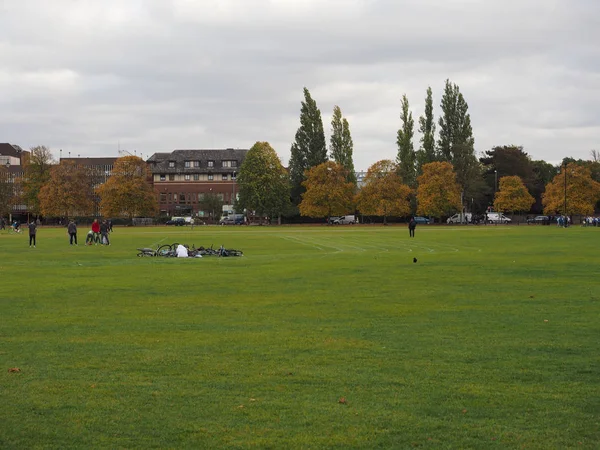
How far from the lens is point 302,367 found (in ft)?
35.4

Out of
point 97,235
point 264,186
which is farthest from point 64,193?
point 97,235

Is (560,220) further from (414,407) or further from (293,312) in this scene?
(414,407)

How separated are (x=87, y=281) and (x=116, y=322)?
10.2 m

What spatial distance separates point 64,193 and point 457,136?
7367cm

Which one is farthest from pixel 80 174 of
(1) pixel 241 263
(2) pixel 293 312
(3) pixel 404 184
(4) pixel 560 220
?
(2) pixel 293 312

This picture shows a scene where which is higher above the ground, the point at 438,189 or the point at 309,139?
the point at 309,139

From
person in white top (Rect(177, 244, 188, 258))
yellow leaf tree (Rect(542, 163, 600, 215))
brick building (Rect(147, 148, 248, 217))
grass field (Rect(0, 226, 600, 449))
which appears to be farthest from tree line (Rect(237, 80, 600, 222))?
grass field (Rect(0, 226, 600, 449))

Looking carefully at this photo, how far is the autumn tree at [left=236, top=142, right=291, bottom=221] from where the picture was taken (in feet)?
449

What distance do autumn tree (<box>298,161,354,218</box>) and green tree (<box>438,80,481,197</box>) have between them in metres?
19.8

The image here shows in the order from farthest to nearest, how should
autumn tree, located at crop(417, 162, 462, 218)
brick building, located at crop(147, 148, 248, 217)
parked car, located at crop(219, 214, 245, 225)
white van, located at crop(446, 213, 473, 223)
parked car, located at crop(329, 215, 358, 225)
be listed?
brick building, located at crop(147, 148, 248, 217), parked car, located at crop(219, 214, 245, 225), parked car, located at crop(329, 215, 358, 225), white van, located at crop(446, 213, 473, 223), autumn tree, located at crop(417, 162, 462, 218)

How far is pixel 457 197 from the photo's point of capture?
405ft

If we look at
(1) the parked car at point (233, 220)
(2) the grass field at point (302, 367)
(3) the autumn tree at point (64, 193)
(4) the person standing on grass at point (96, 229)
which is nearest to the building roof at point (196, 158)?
(1) the parked car at point (233, 220)

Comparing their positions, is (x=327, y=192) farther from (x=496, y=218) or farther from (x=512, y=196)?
(x=496, y=218)

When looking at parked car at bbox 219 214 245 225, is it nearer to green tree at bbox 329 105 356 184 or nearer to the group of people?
green tree at bbox 329 105 356 184
